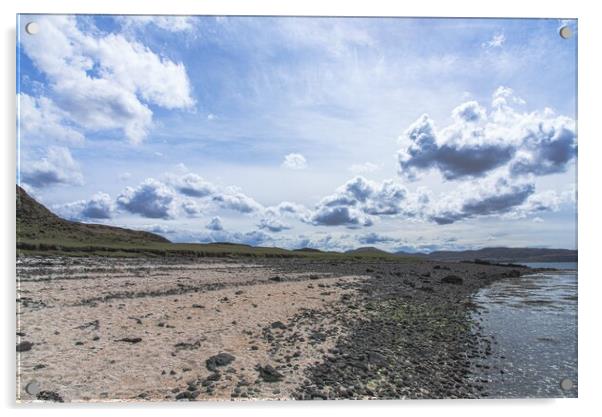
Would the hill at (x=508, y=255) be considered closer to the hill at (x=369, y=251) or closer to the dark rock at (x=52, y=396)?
the hill at (x=369, y=251)

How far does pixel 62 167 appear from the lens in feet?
19.0

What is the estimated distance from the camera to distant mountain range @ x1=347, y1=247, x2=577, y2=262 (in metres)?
6.22

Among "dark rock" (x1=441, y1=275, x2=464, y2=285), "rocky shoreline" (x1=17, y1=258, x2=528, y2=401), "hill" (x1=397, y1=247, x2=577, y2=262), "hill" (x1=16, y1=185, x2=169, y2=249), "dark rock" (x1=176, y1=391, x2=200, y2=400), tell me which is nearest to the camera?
"dark rock" (x1=176, y1=391, x2=200, y2=400)

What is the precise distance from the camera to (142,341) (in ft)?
19.0

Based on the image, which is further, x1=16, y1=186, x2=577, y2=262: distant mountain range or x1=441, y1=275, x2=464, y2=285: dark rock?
x1=441, y1=275, x2=464, y2=285: dark rock

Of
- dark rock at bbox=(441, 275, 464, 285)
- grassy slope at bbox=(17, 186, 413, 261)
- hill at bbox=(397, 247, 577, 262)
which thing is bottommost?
dark rock at bbox=(441, 275, 464, 285)

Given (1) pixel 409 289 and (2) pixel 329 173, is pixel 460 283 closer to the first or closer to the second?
(1) pixel 409 289

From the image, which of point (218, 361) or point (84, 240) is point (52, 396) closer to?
point (218, 361)

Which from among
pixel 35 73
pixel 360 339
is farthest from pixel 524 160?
pixel 35 73

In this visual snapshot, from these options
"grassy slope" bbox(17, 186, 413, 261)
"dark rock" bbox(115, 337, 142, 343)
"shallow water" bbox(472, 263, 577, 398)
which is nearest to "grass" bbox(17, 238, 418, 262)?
"grassy slope" bbox(17, 186, 413, 261)

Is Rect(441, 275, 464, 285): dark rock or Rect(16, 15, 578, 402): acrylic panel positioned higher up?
Rect(16, 15, 578, 402): acrylic panel

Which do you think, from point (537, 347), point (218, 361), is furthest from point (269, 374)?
point (537, 347)

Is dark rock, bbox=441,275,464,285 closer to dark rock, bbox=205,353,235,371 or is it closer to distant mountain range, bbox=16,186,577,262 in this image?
distant mountain range, bbox=16,186,577,262

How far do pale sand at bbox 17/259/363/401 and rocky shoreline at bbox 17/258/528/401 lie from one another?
0.6 inches
